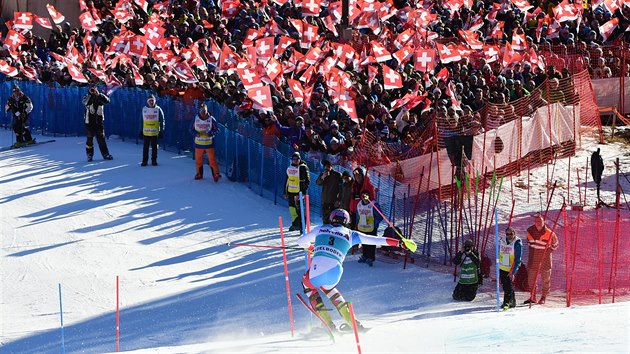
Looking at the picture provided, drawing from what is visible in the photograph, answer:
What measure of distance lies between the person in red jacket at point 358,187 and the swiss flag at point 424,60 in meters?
6.23

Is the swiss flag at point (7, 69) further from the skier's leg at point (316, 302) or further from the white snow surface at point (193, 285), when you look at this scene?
the skier's leg at point (316, 302)

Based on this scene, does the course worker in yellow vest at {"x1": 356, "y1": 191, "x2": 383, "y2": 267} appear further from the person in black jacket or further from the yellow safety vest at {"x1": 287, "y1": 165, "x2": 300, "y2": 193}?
the yellow safety vest at {"x1": 287, "y1": 165, "x2": 300, "y2": 193}

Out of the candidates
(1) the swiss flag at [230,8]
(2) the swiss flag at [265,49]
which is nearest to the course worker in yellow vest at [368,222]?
(2) the swiss flag at [265,49]

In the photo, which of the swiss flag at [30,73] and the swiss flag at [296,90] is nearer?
the swiss flag at [296,90]

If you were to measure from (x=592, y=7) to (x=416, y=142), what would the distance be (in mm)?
10499

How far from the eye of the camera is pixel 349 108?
70.0 ft

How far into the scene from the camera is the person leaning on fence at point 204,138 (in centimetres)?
2216

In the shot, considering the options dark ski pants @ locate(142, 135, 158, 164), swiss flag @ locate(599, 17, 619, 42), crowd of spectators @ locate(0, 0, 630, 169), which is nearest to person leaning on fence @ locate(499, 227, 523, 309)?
crowd of spectators @ locate(0, 0, 630, 169)

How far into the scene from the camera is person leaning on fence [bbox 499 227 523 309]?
15.8 m

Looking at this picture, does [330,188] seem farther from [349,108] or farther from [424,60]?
[424,60]

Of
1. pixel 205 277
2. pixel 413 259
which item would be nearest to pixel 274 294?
pixel 205 277

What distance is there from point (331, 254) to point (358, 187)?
468 centimetres

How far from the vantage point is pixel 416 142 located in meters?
21.1

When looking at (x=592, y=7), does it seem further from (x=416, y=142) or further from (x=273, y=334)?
(x=273, y=334)
